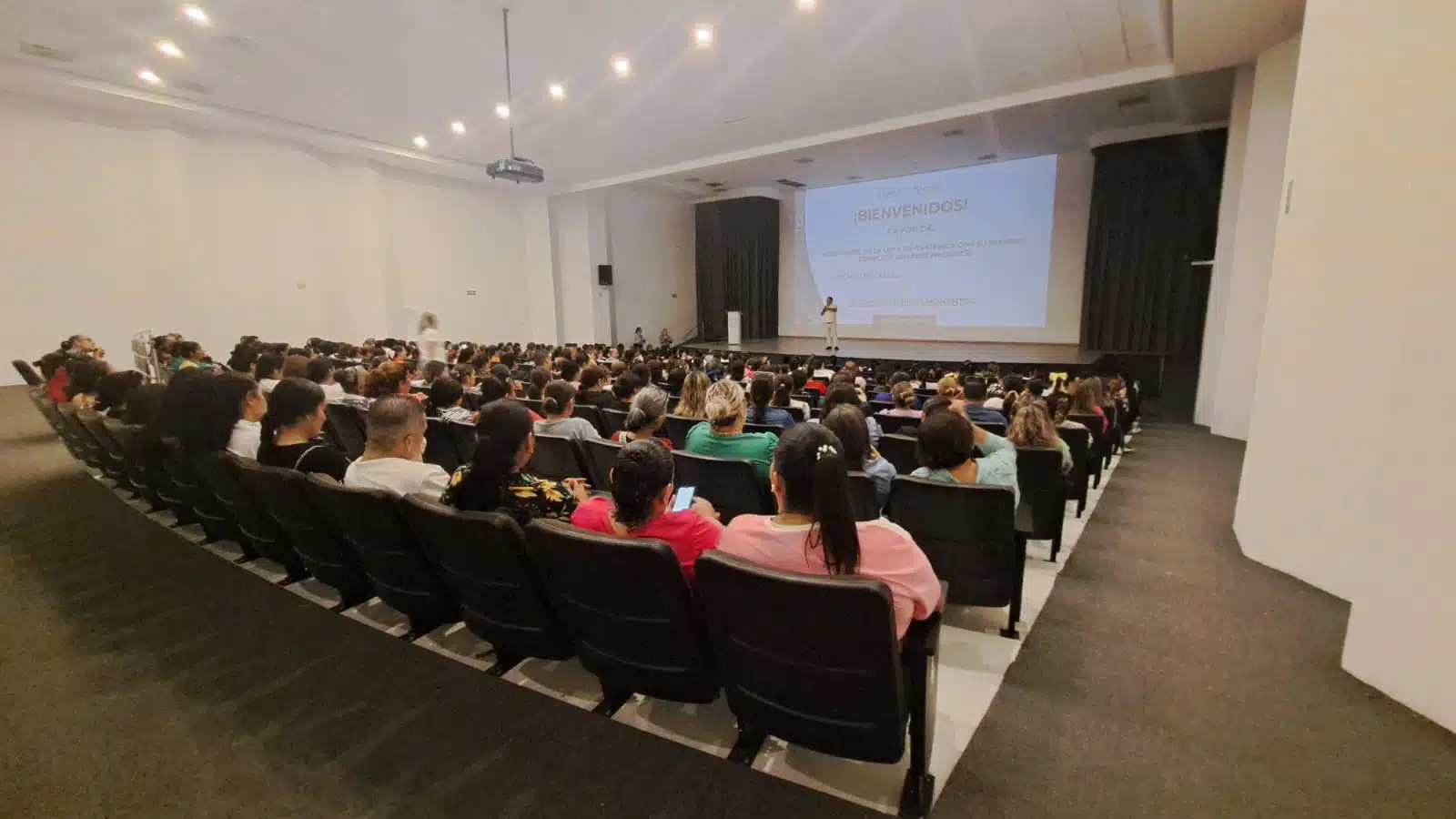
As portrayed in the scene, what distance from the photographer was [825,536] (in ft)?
4.95

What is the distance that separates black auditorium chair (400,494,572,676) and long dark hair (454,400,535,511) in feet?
0.40

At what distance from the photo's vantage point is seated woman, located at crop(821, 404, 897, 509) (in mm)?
2422

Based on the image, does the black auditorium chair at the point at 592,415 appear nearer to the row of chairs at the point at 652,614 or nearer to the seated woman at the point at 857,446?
the row of chairs at the point at 652,614

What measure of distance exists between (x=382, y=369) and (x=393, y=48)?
5004 millimetres

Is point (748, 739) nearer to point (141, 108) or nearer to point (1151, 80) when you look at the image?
point (1151, 80)

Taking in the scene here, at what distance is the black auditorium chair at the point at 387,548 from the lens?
209 centimetres

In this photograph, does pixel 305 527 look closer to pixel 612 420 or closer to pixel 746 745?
pixel 746 745

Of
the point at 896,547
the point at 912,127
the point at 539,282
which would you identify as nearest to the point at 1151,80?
the point at 912,127

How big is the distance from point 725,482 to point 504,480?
113cm

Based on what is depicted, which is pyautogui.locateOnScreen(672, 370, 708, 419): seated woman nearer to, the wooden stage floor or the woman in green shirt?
the woman in green shirt

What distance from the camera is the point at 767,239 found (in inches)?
655

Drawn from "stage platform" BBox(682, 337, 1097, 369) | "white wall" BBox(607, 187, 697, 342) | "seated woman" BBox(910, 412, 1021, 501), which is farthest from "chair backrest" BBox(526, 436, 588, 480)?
"white wall" BBox(607, 187, 697, 342)

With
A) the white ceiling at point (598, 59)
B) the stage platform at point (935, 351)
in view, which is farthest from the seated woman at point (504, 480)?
the stage platform at point (935, 351)

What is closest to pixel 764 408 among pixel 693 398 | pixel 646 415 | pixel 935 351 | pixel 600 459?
pixel 693 398
